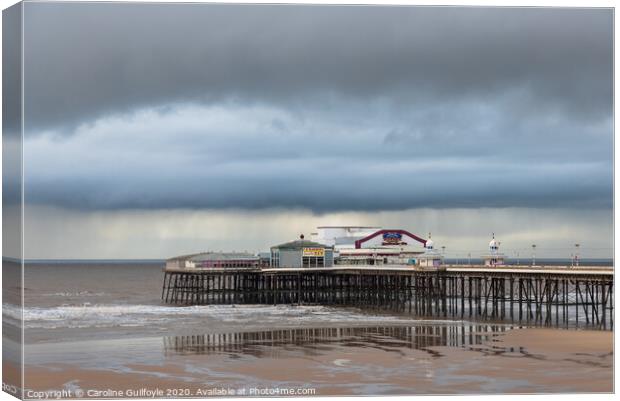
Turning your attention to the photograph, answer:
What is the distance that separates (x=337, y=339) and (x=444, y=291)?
16447 millimetres

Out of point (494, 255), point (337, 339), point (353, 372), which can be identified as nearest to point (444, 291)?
point (494, 255)

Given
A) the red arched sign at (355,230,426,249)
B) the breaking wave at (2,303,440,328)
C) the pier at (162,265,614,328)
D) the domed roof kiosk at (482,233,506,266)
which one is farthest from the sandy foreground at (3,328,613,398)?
the red arched sign at (355,230,426,249)

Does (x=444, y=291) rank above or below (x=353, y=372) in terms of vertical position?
above

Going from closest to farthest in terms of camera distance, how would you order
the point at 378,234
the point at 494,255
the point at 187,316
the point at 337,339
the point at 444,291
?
1. the point at 337,339
2. the point at 187,316
3. the point at 444,291
4. the point at 494,255
5. the point at 378,234

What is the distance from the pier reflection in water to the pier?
189 inches

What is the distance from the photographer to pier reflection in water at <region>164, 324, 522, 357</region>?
33.3 m

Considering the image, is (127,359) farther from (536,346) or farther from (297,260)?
(297,260)

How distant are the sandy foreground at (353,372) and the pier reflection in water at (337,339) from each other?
0.35 metres

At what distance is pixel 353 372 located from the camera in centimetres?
2709

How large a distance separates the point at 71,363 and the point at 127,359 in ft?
5.90

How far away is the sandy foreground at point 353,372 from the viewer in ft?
78.6

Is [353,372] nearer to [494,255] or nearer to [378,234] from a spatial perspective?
[494,255]

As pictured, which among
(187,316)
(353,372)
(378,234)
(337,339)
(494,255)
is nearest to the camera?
(353,372)

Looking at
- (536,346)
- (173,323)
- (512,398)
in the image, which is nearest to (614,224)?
(512,398)
